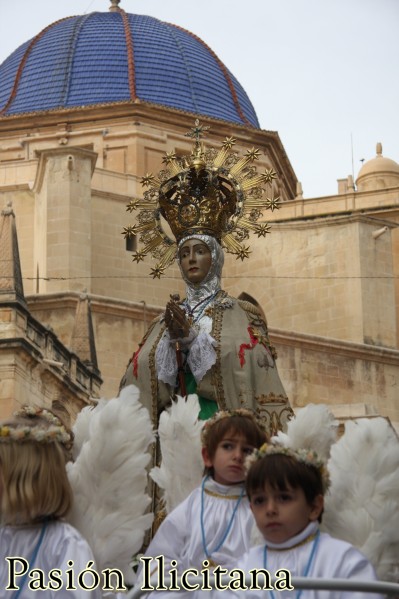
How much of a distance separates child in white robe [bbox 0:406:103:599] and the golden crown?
3.82 m

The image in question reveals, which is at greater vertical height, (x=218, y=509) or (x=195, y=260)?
(x=195, y=260)

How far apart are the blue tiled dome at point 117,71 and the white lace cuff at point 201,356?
131 feet

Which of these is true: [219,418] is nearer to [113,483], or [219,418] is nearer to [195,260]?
[113,483]

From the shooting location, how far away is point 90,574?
7.95 m

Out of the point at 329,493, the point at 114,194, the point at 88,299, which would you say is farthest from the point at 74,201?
the point at 329,493

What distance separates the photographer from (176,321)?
11.1m

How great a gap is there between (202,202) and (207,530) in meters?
3.52

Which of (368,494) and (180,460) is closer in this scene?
(368,494)

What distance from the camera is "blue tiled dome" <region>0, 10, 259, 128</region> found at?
2062 inches

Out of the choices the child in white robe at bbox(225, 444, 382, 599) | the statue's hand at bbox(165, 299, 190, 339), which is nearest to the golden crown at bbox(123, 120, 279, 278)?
the statue's hand at bbox(165, 299, 190, 339)

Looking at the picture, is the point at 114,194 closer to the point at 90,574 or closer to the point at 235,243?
the point at 235,243

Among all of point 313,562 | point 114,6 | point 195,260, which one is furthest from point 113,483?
point 114,6

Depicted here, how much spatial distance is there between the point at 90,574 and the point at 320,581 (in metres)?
1.17

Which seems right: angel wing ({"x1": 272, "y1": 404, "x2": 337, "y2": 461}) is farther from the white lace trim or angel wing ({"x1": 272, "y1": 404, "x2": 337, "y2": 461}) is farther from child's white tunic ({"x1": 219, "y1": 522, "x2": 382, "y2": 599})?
the white lace trim
